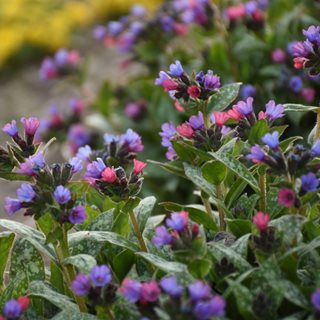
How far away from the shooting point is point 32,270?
1593mm

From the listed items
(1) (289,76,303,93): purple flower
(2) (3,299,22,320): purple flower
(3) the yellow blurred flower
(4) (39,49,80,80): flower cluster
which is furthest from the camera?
(3) the yellow blurred flower

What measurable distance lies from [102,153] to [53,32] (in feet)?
10.7

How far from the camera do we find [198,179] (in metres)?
1.58

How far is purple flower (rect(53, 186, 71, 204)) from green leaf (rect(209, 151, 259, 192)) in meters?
0.29

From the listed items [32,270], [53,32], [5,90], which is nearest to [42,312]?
[32,270]

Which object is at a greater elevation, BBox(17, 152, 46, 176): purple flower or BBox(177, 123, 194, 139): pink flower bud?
BBox(17, 152, 46, 176): purple flower

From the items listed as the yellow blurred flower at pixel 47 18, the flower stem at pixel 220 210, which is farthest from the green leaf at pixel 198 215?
the yellow blurred flower at pixel 47 18

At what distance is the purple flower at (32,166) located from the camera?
4.65 ft

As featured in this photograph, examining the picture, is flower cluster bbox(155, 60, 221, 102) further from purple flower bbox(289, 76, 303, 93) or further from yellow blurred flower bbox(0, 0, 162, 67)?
yellow blurred flower bbox(0, 0, 162, 67)

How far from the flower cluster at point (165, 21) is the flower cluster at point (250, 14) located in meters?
0.09

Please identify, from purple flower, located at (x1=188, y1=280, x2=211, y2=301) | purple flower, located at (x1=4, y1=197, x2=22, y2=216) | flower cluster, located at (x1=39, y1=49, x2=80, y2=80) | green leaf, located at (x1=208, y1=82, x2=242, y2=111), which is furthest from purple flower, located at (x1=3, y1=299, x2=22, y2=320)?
flower cluster, located at (x1=39, y1=49, x2=80, y2=80)

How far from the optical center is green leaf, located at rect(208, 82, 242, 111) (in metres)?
1.74

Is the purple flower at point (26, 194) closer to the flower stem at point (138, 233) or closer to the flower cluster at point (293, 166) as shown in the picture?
the flower stem at point (138, 233)

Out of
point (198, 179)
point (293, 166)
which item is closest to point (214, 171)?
point (198, 179)
